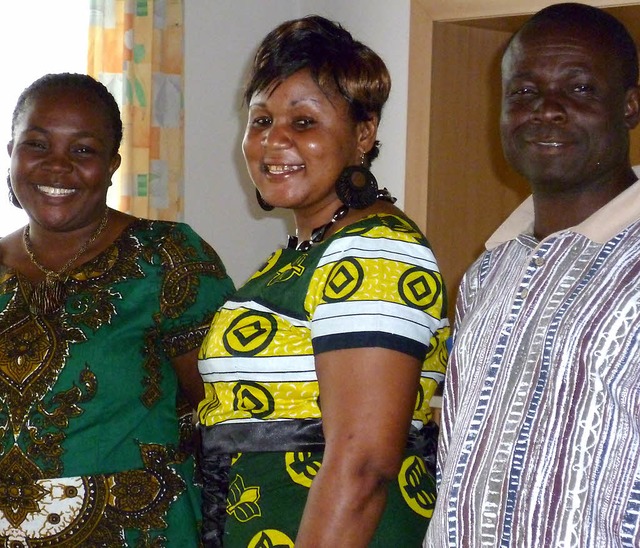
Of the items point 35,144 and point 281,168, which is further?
point 35,144

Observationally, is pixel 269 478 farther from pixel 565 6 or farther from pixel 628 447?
pixel 565 6

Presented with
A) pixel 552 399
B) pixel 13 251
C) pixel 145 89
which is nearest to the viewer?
pixel 552 399

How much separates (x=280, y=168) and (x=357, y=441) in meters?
0.51

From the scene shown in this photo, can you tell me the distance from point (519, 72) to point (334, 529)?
0.71 metres

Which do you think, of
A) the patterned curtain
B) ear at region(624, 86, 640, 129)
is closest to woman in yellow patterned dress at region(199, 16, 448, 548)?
ear at region(624, 86, 640, 129)

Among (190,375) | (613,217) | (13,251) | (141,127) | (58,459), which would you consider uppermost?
(141,127)

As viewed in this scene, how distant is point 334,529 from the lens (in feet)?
4.69

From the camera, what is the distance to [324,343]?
1.47 m

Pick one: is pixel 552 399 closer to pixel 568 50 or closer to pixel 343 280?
pixel 343 280

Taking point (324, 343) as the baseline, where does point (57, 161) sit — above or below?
above

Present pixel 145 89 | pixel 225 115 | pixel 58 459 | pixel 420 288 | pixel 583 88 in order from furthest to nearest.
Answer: pixel 225 115
pixel 145 89
pixel 58 459
pixel 420 288
pixel 583 88

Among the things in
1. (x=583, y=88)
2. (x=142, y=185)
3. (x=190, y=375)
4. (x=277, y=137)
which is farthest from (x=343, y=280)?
(x=142, y=185)

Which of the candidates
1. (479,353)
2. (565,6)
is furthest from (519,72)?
(479,353)

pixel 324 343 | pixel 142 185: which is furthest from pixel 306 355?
pixel 142 185
